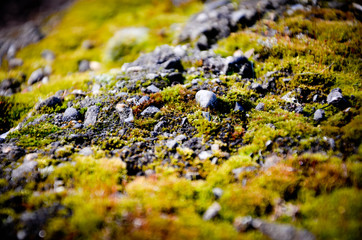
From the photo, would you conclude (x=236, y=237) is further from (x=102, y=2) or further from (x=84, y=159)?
(x=102, y=2)

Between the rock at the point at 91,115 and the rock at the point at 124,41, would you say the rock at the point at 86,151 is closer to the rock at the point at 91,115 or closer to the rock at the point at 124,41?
the rock at the point at 91,115

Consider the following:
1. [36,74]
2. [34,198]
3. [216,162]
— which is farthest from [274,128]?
[36,74]

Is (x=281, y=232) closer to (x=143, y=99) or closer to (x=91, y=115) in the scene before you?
(x=143, y=99)

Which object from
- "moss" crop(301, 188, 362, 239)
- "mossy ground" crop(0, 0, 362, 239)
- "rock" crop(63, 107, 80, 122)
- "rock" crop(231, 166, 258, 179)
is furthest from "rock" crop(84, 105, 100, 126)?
"moss" crop(301, 188, 362, 239)

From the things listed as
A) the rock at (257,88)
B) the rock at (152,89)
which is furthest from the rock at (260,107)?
the rock at (152,89)

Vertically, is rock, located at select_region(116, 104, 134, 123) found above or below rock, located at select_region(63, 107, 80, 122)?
below

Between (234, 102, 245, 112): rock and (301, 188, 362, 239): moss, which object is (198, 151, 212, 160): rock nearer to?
(234, 102, 245, 112): rock
